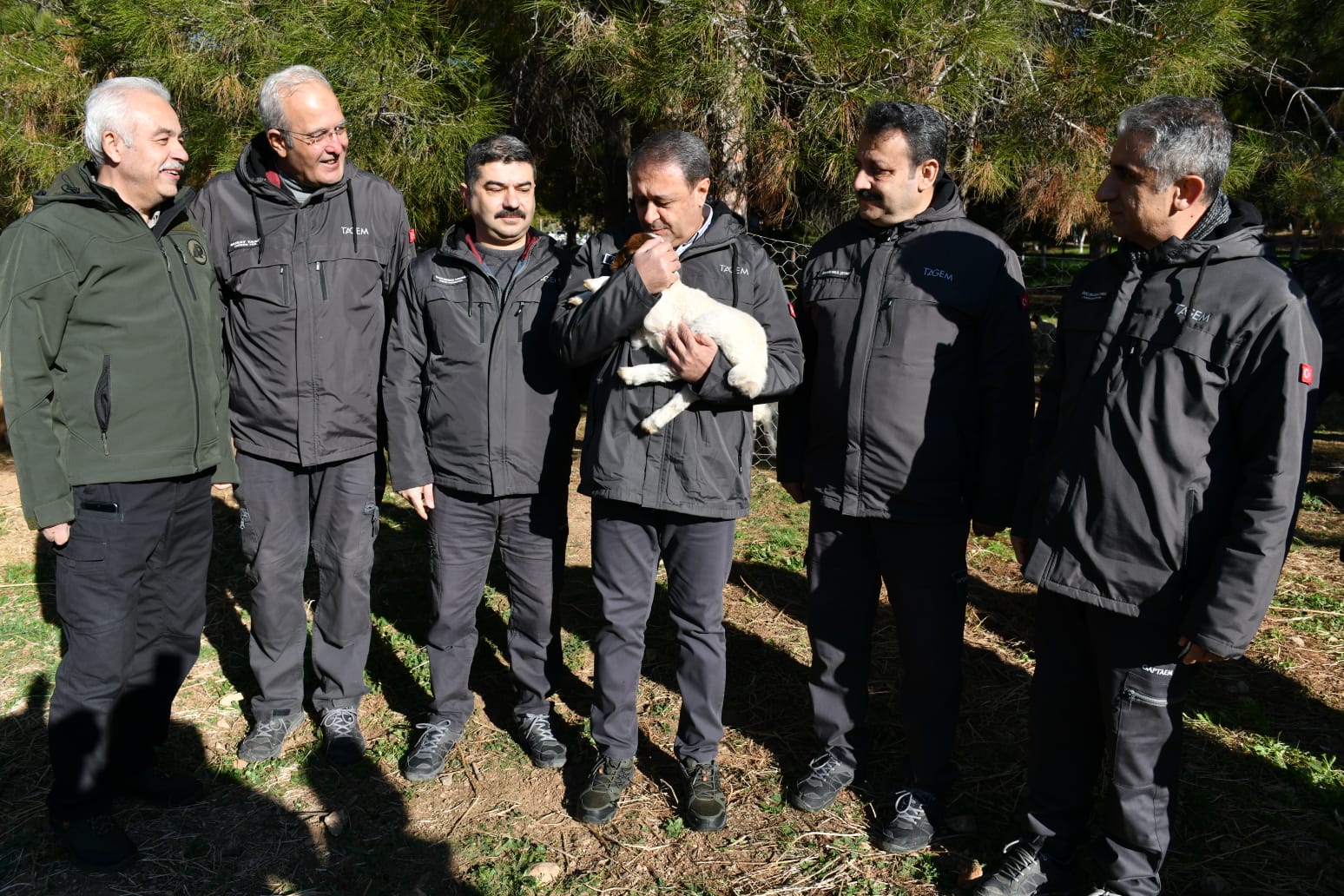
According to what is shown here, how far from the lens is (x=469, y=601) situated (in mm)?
2707

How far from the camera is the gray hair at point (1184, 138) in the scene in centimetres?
182

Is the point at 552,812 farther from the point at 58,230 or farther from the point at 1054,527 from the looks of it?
the point at 58,230

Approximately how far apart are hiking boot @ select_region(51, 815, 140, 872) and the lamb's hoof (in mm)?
1859

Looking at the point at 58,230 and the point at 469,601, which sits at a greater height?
the point at 58,230

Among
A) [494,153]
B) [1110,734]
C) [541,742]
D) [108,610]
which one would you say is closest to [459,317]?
[494,153]

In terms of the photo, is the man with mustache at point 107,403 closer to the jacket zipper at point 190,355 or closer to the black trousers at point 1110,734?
the jacket zipper at point 190,355

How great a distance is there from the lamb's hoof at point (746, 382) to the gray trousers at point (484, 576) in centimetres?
70

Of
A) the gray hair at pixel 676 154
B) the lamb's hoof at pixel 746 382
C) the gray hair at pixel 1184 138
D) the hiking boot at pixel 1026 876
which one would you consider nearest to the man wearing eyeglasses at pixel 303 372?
the gray hair at pixel 676 154

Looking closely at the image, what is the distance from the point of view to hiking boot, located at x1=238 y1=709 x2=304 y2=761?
107 inches

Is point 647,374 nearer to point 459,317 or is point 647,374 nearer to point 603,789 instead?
point 459,317

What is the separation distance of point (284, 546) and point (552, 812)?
108 centimetres

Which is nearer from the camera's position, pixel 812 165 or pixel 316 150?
pixel 316 150

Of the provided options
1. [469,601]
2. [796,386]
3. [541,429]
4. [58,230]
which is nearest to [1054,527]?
[796,386]

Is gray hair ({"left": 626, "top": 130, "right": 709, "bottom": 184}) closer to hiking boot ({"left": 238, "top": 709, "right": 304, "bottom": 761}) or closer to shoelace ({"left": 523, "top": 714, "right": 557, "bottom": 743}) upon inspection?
shoelace ({"left": 523, "top": 714, "right": 557, "bottom": 743})
